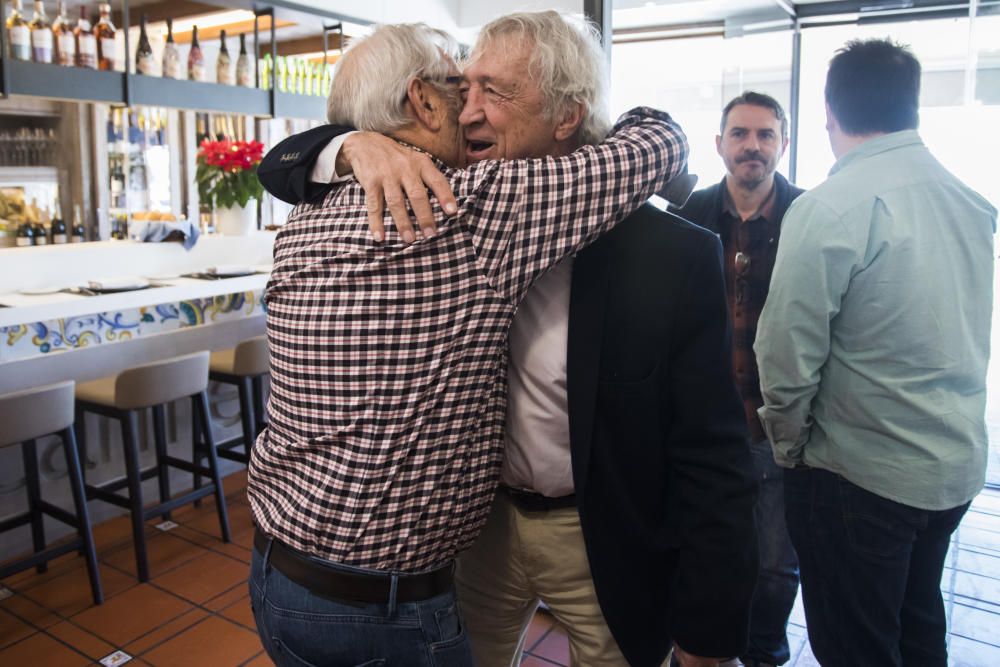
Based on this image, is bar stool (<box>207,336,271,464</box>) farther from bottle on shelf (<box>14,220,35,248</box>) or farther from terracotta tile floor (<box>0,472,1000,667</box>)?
bottle on shelf (<box>14,220,35,248</box>)

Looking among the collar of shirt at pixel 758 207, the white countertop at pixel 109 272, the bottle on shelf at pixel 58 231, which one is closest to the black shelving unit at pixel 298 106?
the white countertop at pixel 109 272

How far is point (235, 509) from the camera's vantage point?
4371 millimetres

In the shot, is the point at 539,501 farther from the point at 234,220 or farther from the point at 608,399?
the point at 234,220

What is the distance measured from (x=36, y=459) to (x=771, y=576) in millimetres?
2981

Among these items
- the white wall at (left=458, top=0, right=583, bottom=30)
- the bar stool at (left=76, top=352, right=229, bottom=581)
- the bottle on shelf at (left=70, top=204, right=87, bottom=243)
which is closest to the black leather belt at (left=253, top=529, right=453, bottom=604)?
the white wall at (left=458, top=0, right=583, bottom=30)

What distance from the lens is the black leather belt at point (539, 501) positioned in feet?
4.67

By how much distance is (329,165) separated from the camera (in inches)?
52.7

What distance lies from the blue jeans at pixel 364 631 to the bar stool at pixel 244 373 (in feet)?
9.47

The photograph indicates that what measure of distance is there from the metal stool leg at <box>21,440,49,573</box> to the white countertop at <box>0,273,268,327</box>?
54 cm

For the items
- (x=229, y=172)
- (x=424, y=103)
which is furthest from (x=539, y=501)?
(x=229, y=172)

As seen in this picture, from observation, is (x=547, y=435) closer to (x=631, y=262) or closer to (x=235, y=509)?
(x=631, y=262)

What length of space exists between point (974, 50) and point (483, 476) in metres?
3.19

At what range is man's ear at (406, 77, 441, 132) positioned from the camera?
4.40 feet

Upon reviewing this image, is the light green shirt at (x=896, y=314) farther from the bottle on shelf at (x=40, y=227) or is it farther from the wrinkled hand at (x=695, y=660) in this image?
the bottle on shelf at (x=40, y=227)
